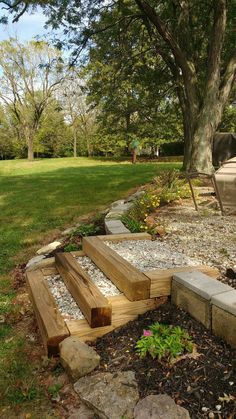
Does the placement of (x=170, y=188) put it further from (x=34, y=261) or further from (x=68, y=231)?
(x=34, y=261)

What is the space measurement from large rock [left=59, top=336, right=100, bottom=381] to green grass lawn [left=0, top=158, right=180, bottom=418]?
0.64 feet

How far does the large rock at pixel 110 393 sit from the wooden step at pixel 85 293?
408mm

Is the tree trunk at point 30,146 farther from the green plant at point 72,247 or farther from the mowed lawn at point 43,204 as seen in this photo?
the green plant at point 72,247

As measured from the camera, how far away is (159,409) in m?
1.72

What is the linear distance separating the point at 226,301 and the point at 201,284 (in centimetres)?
29

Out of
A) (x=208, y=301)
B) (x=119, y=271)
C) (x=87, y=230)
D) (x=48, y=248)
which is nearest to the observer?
(x=208, y=301)

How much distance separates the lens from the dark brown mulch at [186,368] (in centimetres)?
175

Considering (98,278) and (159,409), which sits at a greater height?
(98,278)

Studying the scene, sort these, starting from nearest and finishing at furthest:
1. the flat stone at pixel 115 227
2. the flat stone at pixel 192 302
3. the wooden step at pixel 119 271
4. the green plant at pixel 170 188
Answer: the flat stone at pixel 192 302 < the wooden step at pixel 119 271 < the flat stone at pixel 115 227 < the green plant at pixel 170 188

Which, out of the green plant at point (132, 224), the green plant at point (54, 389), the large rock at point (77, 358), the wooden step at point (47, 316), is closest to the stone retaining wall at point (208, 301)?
the large rock at point (77, 358)

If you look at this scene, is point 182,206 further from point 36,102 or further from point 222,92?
point 36,102

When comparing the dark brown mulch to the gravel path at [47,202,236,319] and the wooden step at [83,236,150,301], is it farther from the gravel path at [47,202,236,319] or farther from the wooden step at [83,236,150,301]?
the gravel path at [47,202,236,319]

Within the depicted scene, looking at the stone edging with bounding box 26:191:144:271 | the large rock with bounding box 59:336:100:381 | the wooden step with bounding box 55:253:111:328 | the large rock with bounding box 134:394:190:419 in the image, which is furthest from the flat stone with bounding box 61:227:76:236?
the large rock with bounding box 134:394:190:419

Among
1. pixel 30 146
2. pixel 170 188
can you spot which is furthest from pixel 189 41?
pixel 30 146
